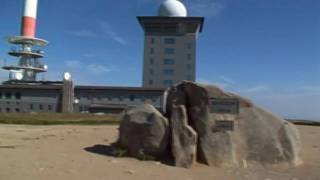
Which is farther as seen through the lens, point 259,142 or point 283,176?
point 259,142

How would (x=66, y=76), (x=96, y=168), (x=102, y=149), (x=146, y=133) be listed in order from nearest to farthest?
(x=96, y=168) < (x=146, y=133) < (x=102, y=149) < (x=66, y=76)

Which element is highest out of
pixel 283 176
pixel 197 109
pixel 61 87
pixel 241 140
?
pixel 61 87

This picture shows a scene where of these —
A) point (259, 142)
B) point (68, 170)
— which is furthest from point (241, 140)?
point (68, 170)

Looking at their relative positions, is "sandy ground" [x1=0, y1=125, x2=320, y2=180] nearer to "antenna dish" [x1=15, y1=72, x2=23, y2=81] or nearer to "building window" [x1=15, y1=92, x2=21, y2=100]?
"building window" [x1=15, y1=92, x2=21, y2=100]

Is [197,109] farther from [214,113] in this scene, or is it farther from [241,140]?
[241,140]

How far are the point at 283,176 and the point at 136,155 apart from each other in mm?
4619

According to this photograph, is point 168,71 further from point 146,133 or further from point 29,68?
point 146,133

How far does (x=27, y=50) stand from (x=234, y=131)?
91.7 metres

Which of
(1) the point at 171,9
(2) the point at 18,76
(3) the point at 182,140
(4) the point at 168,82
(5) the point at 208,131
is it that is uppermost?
(1) the point at 171,9

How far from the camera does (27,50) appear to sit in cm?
10044

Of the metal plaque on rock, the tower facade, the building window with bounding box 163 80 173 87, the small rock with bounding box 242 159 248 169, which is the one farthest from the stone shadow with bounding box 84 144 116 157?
the tower facade

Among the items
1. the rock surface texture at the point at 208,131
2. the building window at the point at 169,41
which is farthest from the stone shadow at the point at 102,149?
the building window at the point at 169,41

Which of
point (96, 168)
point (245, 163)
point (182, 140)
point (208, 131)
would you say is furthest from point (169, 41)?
point (96, 168)

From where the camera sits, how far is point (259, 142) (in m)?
15.3
